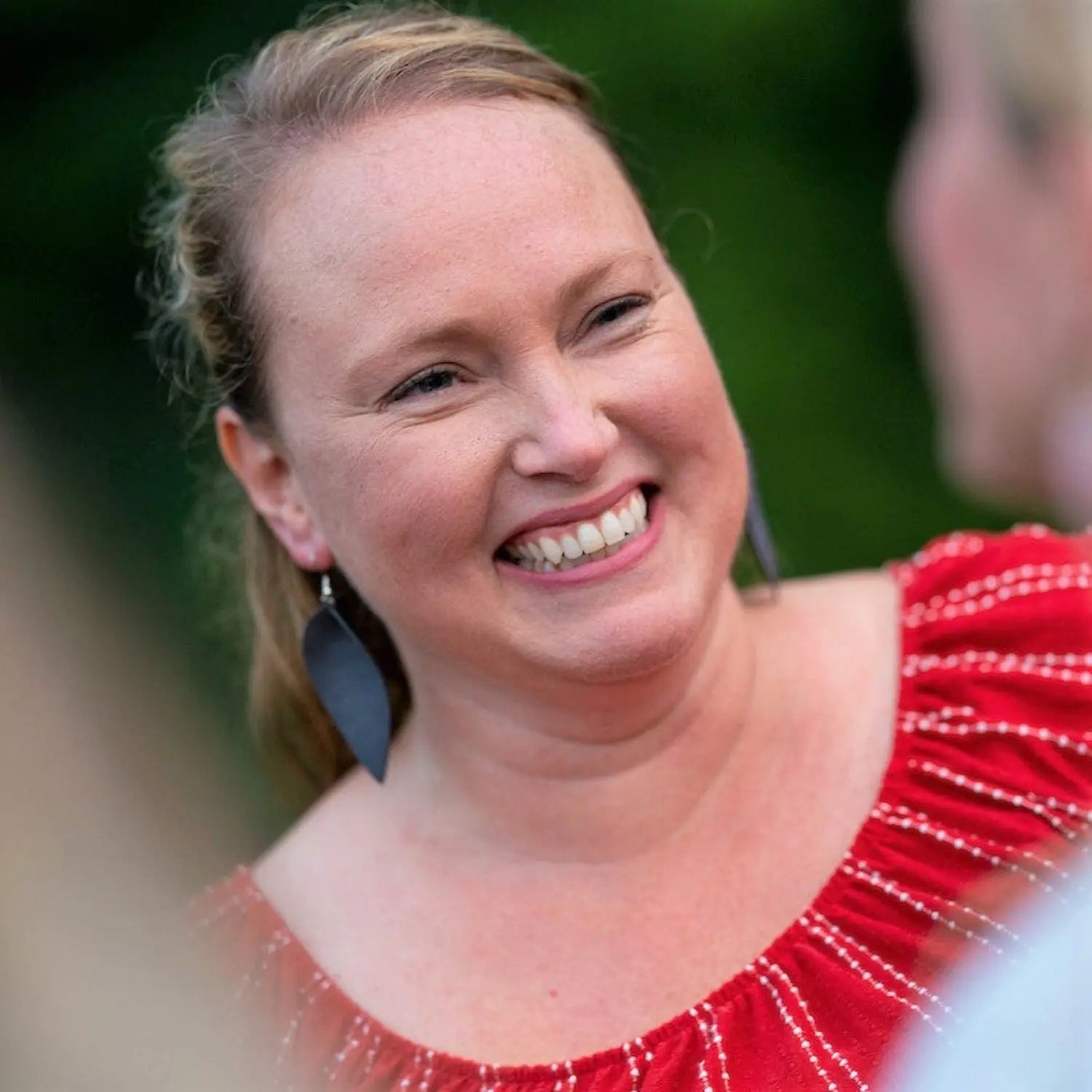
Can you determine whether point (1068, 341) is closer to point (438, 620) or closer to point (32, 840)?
point (32, 840)

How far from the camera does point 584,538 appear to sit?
1841mm

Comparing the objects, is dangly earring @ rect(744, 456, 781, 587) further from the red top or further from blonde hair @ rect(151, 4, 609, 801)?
blonde hair @ rect(151, 4, 609, 801)

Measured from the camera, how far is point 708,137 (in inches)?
149

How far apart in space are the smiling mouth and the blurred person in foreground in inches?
23.2

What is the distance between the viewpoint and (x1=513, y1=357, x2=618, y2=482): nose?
5.89 feet

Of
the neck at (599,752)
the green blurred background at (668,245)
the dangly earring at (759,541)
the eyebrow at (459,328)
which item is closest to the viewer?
the eyebrow at (459,328)

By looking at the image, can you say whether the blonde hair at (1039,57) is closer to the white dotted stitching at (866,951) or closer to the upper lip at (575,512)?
the upper lip at (575,512)

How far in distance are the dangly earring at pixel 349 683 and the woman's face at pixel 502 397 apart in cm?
23

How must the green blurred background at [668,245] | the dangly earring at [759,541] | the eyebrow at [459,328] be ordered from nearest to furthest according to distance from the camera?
1. the eyebrow at [459,328]
2. the dangly earring at [759,541]
3. the green blurred background at [668,245]

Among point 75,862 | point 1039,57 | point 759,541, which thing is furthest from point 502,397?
point 75,862

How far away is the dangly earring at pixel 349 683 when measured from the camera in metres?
2.16

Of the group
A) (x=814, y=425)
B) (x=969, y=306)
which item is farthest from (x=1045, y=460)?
(x=814, y=425)

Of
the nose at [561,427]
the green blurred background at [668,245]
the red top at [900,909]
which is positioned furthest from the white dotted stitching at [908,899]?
the green blurred background at [668,245]

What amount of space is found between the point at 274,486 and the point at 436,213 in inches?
20.2
